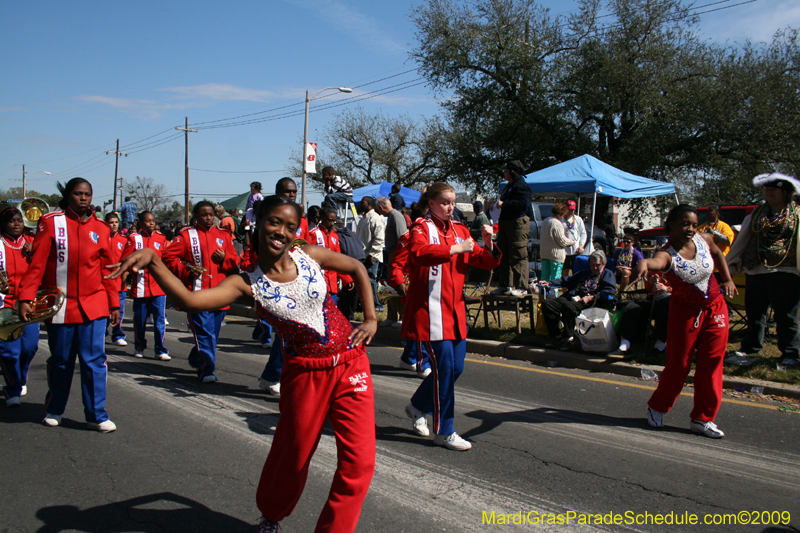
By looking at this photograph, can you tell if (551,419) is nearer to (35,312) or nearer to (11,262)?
(35,312)

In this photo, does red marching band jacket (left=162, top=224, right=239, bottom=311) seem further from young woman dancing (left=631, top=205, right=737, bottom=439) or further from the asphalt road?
young woman dancing (left=631, top=205, right=737, bottom=439)

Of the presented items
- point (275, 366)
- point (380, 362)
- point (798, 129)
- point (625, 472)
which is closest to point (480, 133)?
point (798, 129)

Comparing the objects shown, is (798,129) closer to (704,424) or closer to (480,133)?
(480,133)

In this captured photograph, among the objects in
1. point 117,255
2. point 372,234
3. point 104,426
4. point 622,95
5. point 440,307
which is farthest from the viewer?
point 622,95

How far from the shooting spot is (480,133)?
2684 cm

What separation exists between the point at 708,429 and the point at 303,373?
3696mm

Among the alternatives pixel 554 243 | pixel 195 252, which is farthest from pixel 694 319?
pixel 554 243

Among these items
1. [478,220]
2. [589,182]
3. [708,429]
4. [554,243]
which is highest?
[589,182]

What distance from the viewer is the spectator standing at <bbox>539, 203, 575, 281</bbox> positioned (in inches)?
437

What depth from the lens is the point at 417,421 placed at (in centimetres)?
501

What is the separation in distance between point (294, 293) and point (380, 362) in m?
5.32

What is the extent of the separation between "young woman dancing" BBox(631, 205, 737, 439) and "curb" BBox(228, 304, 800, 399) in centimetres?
174

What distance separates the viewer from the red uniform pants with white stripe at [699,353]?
4.98 meters

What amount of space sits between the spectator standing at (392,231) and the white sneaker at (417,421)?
16.2 feet
